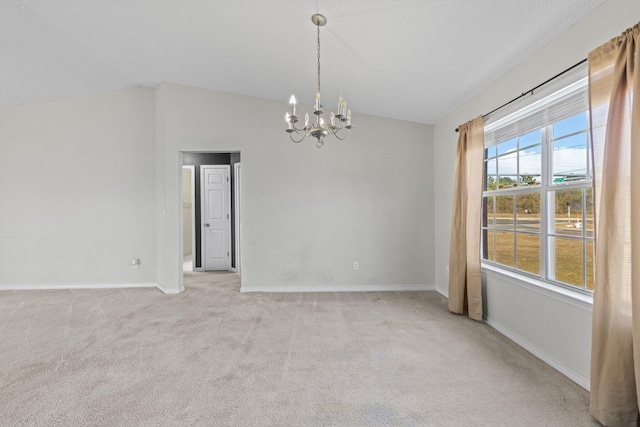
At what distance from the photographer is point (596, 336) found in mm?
1745

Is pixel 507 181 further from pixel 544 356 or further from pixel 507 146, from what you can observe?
pixel 544 356

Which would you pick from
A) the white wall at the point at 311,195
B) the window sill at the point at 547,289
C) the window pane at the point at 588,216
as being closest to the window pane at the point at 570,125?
the window pane at the point at 588,216

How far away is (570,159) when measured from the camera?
231cm

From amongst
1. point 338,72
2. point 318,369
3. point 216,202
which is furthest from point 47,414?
point 216,202

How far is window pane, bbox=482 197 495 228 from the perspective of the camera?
325 centimetres

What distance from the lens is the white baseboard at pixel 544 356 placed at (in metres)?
2.06

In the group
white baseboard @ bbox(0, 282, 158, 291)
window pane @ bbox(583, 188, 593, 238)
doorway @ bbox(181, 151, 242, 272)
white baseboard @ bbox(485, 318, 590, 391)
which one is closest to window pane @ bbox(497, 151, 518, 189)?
window pane @ bbox(583, 188, 593, 238)

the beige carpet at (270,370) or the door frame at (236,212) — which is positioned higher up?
the door frame at (236,212)

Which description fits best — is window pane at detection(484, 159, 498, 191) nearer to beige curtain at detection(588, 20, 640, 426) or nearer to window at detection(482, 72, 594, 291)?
window at detection(482, 72, 594, 291)

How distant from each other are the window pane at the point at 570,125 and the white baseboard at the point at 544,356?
1.77m

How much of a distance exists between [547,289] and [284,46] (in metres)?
3.27

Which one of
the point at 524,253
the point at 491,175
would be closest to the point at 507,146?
the point at 491,175

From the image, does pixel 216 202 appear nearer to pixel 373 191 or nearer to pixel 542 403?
pixel 373 191

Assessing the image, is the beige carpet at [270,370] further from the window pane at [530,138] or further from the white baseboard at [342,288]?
the window pane at [530,138]
